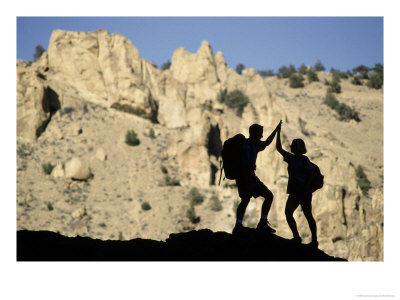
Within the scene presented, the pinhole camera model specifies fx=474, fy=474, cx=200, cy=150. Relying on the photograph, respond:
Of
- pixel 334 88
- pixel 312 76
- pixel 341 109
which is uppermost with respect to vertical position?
pixel 312 76

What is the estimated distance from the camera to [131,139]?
132 ft

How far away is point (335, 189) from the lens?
2420 centimetres

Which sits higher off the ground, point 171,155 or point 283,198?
point 171,155

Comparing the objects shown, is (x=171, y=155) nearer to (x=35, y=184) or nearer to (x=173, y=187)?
(x=173, y=187)

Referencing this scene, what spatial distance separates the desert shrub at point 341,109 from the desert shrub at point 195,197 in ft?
74.6

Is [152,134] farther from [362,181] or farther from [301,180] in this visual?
[301,180]

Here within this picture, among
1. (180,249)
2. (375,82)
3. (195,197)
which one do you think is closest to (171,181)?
(195,197)

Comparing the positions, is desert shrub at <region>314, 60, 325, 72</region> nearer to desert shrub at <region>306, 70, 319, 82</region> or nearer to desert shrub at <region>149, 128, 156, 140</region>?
desert shrub at <region>306, 70, 319, 82</region>

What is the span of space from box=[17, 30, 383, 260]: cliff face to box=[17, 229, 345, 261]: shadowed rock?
47.7ft

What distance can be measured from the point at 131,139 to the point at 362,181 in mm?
18760

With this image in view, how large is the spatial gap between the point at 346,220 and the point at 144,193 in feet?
51.1

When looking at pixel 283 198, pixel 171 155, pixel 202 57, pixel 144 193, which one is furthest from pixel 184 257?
pixel 202 57

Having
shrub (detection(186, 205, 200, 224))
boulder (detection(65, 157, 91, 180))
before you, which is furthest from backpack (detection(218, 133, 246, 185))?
boulder (detection(65, 157, 91, 180))

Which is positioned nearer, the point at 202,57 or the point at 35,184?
the point at 35,184
